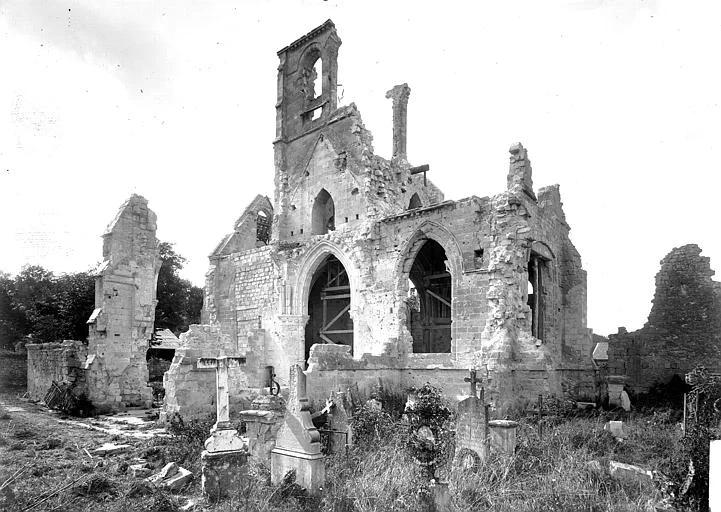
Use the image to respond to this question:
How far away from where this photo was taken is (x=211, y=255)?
20156 mm

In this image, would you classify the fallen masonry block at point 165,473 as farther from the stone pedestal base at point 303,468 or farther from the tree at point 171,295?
the tree at point 171,295

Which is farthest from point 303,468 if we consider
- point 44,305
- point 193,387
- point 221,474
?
point 44,305

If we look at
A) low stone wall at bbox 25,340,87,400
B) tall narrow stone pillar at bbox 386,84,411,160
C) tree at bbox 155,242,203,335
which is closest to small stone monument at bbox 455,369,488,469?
low stone wall at bbox 25,340,87,400

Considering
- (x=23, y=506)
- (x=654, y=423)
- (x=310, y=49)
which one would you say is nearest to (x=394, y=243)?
(x=654, y=423)

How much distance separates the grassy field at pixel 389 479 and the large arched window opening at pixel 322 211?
10.6 metres

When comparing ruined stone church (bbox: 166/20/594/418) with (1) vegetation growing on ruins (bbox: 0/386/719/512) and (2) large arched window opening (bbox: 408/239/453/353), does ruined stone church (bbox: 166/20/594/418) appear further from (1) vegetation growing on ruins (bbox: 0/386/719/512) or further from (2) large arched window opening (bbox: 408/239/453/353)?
(1) vegetation growing on ruins (bbox: 0/386/719/512)

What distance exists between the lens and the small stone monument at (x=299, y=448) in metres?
6.56

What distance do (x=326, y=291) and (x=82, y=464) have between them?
1151 centimetres

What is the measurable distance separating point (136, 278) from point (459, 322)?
10551mm

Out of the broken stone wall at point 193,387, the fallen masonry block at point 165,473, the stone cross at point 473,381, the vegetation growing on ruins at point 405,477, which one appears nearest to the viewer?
the vegetation growing on ruins at point 405,477

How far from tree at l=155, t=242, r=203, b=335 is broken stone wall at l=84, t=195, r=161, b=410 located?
1533 centimetres

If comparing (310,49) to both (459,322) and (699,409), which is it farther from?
(699,409)

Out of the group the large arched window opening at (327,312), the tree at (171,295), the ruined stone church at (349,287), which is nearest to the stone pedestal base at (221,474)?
the ruined stone church at (349,287)

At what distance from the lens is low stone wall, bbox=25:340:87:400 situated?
1602 cm
